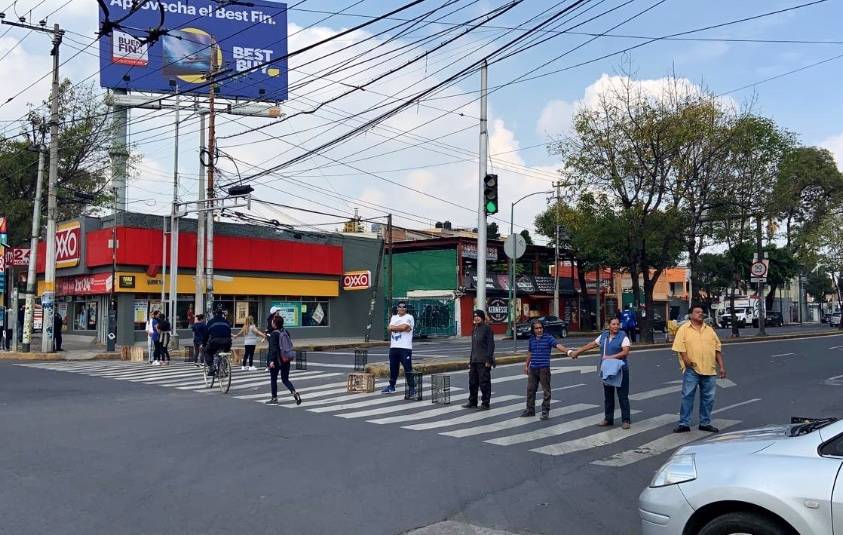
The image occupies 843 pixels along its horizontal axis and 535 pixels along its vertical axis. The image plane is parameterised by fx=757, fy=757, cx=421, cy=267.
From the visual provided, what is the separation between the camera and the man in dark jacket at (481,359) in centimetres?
1329

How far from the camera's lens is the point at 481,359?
43.5ft

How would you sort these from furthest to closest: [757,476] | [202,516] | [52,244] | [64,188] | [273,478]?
1. [64,188]
2. [52,244]
3. [273,478]
4. [202,516]
5. [757,476]

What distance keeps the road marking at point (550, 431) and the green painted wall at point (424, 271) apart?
38.5 m

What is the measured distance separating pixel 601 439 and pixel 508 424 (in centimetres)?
175

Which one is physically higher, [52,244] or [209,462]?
[52,244]

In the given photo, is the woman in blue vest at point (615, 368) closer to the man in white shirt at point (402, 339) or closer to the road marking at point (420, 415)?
the road marking at point (420, 415)

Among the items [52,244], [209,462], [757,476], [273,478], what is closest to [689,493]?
[757,476]

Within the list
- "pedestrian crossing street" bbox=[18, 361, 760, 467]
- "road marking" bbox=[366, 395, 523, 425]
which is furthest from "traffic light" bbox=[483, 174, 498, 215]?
"road marking" bbox=[366, 395, 523, 425]

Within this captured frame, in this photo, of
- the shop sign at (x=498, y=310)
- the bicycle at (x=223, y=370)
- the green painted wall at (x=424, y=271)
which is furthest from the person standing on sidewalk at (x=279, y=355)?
the shop sign at (x=498, y=310)

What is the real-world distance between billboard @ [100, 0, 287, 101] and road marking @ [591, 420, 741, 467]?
33.0 metres

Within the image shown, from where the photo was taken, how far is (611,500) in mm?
7348

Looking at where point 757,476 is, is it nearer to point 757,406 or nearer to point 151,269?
point 757,406

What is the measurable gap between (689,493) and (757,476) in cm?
42

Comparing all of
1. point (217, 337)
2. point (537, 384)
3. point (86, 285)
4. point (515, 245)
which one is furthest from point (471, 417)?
point (86, 285)
